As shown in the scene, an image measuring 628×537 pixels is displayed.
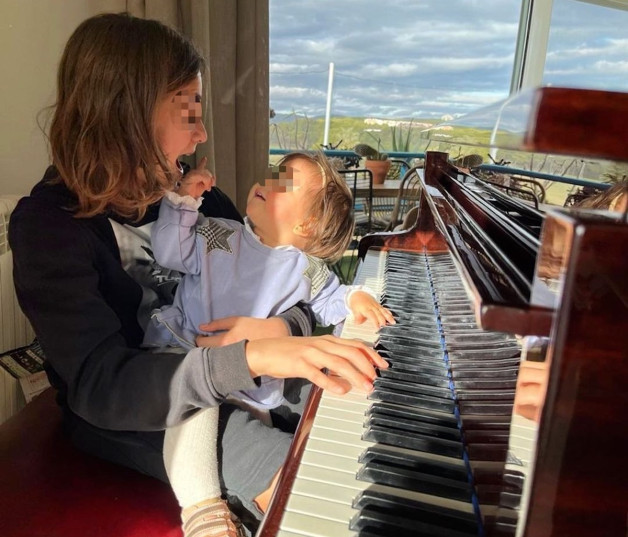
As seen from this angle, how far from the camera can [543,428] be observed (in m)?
0.38

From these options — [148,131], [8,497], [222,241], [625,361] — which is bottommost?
[8,497]

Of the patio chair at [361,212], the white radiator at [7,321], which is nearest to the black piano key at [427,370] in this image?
the white radiator at [7,321]

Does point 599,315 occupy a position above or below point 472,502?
above

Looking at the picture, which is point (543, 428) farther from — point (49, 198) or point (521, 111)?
point (49, 198)

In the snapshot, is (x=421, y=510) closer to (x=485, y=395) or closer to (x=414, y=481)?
(x=414, y=481)

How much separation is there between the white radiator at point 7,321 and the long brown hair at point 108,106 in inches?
26.1

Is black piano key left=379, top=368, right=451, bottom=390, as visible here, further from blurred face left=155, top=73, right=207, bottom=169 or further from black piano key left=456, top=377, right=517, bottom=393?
blurred face left=155, top=73, right=207, bottom=169

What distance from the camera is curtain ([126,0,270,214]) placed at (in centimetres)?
246

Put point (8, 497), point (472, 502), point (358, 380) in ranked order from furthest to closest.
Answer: point (8, 497) < point (358, 380) < point (472, 502)

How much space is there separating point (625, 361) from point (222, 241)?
0.98 metres

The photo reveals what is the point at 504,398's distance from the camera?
67cm

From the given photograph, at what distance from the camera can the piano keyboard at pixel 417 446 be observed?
549mm

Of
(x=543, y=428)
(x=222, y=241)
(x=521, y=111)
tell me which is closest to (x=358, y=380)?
(x=543, y=428)

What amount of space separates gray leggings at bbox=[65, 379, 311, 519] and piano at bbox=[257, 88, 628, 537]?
26 centimetres
